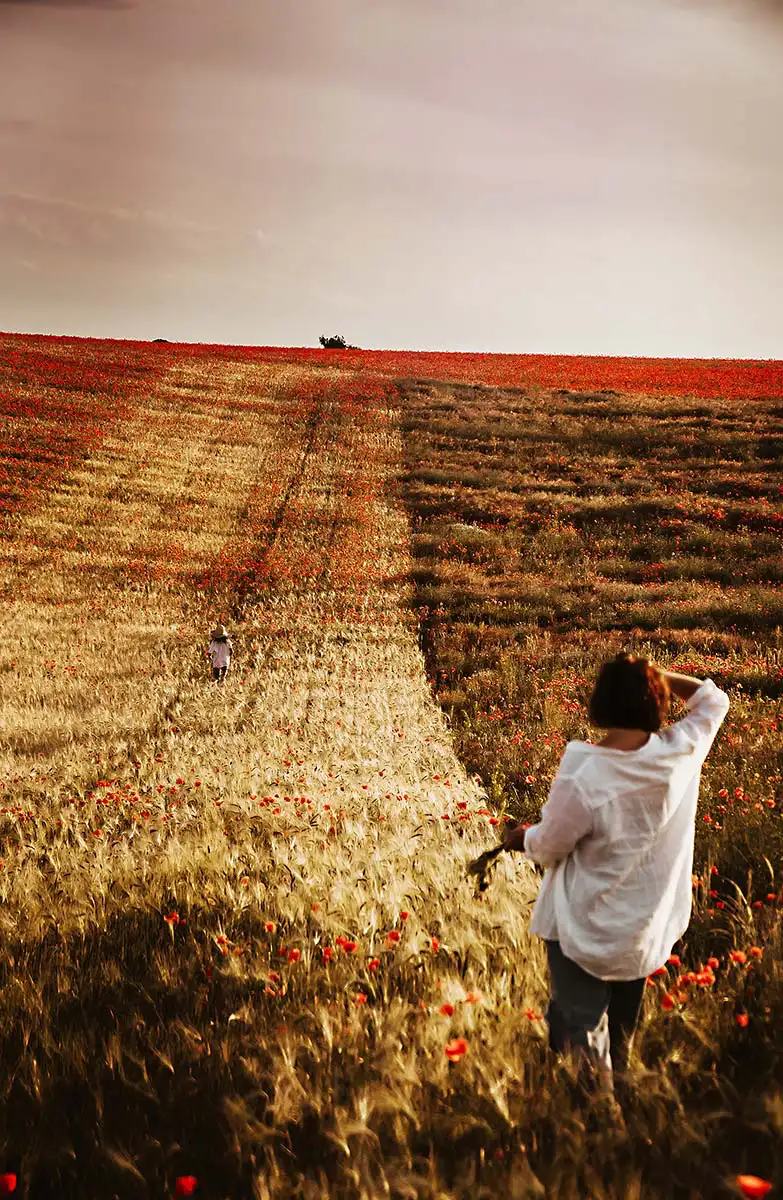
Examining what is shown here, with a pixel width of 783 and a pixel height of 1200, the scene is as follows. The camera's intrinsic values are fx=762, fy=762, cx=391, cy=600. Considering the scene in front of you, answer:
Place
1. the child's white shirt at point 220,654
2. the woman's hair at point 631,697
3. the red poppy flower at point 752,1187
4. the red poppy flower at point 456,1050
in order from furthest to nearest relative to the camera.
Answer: the child's white shirt at point 220,654 → the woman's hair at point 631,697 → the red poppy flower at point 456,1050 → the red poppy flower at point 752,1187

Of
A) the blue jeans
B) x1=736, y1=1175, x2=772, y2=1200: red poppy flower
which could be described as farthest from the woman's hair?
x1=736, y1=1175, x2=772, y2=1200: red poppy flower

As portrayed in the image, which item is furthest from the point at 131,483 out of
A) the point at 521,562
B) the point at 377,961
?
the point at 377,961

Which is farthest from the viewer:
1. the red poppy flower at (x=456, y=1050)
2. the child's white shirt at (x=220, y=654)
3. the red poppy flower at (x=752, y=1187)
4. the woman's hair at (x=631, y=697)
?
the child's white shirt at (x=220, y=654)

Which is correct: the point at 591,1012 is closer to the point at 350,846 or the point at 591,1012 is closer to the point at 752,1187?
the point at 752,1187

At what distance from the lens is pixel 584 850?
2.61 m

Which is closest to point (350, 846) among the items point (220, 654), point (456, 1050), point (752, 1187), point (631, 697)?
point (456, 1050)

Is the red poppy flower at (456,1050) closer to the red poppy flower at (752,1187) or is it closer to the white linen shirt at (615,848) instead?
the white linen shirt at (615,848)

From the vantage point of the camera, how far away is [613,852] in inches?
102

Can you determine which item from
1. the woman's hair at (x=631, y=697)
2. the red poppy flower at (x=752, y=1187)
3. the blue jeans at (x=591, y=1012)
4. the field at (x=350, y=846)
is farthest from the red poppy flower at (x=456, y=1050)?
the woman's hair at (x=631, y=697)

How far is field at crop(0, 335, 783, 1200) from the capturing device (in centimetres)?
223

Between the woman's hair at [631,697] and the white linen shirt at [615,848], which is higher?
the woman's hair at [631,697]

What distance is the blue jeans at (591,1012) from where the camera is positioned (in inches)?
99.1

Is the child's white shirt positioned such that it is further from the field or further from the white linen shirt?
the white linen shirt

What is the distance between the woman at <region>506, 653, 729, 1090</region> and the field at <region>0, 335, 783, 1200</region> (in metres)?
0.18
